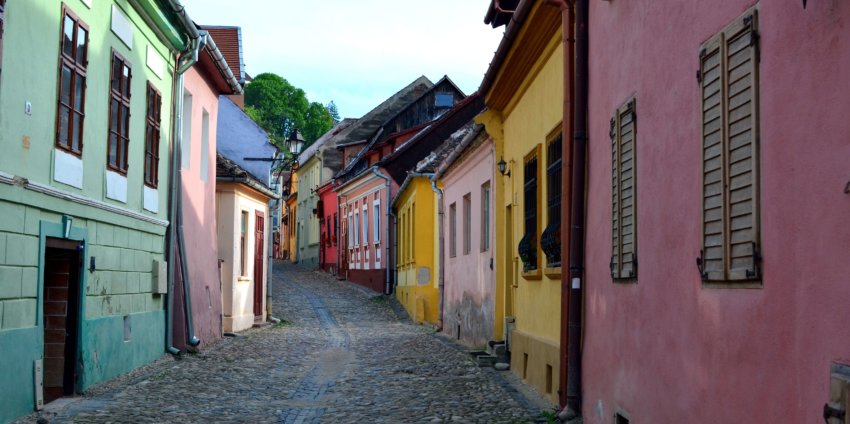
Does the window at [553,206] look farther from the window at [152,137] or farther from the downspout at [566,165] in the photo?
the window at [152,137]

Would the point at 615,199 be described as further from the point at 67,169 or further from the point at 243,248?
the point at 243,248

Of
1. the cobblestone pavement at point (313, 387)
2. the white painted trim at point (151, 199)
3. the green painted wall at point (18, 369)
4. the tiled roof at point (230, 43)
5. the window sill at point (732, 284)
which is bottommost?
the cobblestone pavement at point (313, 387)

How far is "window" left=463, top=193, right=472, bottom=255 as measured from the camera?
20141 mm

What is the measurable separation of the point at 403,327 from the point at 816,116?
73.4 feet

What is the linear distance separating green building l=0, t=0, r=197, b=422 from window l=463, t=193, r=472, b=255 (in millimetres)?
6171

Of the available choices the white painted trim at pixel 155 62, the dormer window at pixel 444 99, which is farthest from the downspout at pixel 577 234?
the dormer window at pixel 444 99

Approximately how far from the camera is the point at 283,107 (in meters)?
91.3

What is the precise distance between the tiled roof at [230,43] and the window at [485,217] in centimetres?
1118

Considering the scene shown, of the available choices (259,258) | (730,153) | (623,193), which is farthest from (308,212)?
(730,153)

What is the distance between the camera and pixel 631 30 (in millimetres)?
7684

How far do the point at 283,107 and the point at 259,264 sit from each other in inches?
2575

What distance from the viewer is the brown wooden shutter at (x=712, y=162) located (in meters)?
5.48

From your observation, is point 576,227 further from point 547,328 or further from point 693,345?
point 693,345

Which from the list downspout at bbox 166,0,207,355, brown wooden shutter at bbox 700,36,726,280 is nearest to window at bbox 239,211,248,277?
downspout at bbox 166,0,207,355
